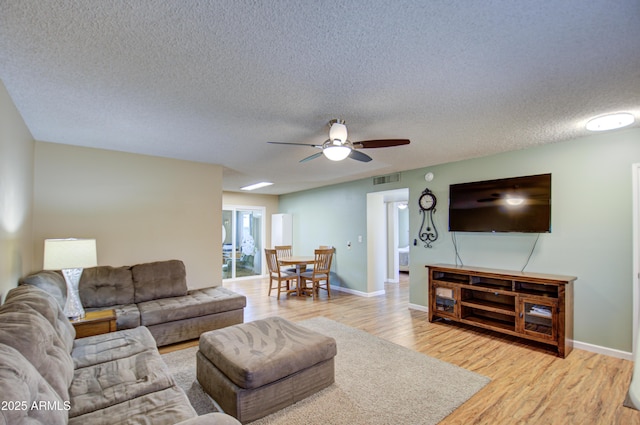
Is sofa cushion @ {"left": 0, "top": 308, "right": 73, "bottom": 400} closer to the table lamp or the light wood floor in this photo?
the table lamp

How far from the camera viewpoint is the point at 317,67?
6.38 feet

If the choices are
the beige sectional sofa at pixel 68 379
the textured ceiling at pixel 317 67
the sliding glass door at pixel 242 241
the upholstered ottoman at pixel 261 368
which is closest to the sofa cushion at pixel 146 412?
the beige sectional sofa at pixel 68 379

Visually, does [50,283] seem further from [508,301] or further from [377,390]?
[508,301]

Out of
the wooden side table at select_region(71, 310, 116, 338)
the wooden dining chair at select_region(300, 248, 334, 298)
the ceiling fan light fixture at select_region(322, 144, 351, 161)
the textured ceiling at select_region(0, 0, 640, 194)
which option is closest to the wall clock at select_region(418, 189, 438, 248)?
the textured ceiling at select_region(0, 0, 640, 194)

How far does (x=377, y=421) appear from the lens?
215 cm

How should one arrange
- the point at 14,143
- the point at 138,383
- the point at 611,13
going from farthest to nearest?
the point at 14,143 → the point at 138,383 → the point at 611,13

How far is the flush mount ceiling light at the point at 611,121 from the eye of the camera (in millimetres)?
2725

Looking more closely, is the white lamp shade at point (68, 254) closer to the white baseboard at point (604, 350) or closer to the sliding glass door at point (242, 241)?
the sliding glass door at point (242, 241)

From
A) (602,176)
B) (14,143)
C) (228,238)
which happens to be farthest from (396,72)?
(228,238)

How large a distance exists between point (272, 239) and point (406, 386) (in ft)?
21.1

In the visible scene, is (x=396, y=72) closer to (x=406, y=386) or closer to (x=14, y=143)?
(x=406, y=386)

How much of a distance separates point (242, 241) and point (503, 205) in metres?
6.37

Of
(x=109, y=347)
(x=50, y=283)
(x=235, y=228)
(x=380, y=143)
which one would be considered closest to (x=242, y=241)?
(x=235, y=228)

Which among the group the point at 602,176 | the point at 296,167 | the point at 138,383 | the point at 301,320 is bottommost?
the point at 301,320
